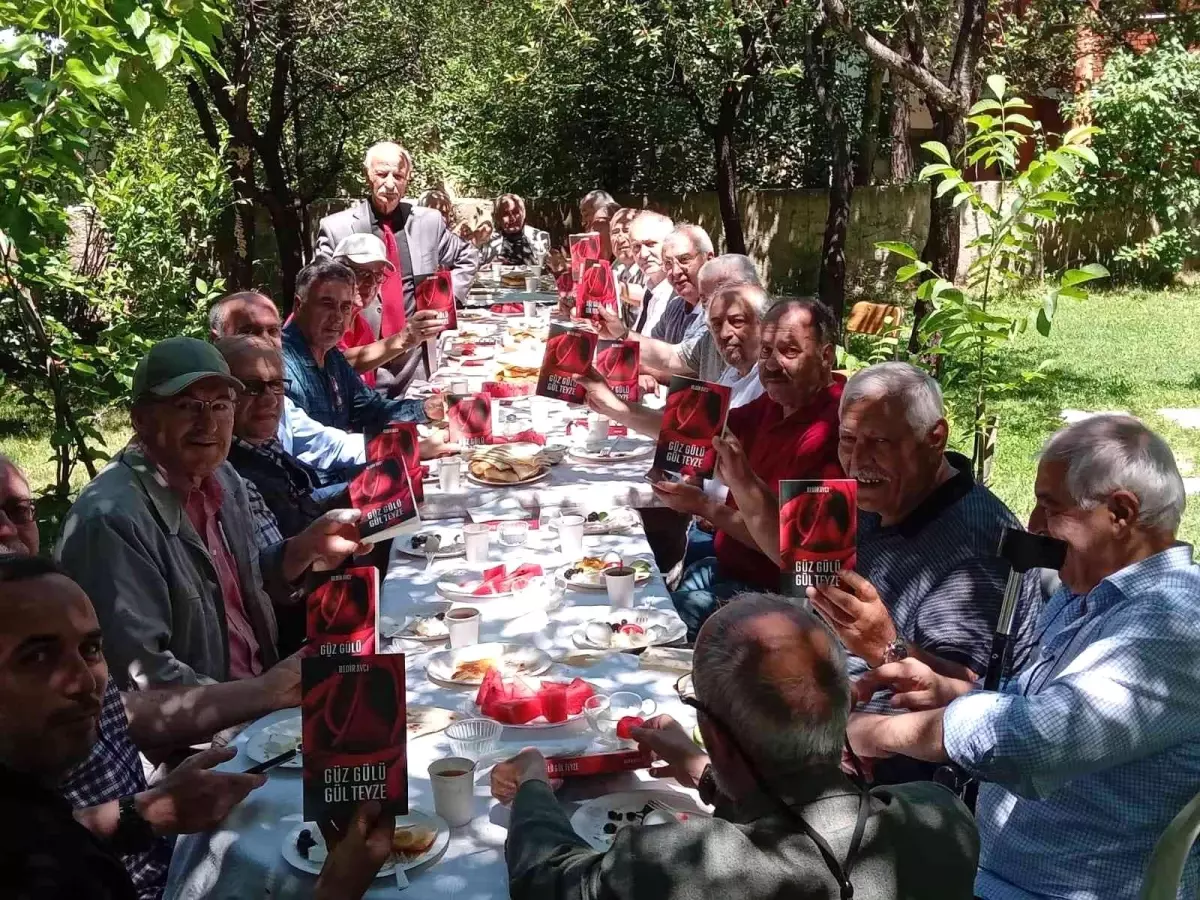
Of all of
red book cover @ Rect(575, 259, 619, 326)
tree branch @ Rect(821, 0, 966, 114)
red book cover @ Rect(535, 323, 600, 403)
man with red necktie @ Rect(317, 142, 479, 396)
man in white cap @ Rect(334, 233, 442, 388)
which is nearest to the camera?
red book cover @ Rect(535, 323, 600, 403)

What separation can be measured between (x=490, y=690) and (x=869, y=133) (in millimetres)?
16078

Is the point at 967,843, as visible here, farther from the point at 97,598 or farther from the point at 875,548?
the point at 97,598

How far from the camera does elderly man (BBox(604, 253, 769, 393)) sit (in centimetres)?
515

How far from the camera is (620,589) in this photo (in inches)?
139

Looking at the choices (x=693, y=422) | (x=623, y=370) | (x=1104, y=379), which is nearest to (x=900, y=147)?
(x=1104, y=379)

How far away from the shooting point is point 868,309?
9.52m

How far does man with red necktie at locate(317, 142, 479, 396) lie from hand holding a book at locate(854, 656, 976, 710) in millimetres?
5025

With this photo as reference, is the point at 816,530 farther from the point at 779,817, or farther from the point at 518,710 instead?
the point at 779,817

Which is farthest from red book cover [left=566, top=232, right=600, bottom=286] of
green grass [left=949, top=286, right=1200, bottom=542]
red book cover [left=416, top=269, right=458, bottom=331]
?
green grass [left=949, top=286, right=1200, bottom=542]

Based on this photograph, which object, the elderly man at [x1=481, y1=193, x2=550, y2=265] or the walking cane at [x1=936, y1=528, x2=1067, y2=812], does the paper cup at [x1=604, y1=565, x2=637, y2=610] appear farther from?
the elderly man at [x1=481, y1=193, x2=550, y2=265]

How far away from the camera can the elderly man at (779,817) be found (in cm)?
176

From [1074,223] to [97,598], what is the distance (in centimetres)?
1714

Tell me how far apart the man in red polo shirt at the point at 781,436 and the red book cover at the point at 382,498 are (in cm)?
123

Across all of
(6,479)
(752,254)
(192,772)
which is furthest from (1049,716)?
(752,254)
